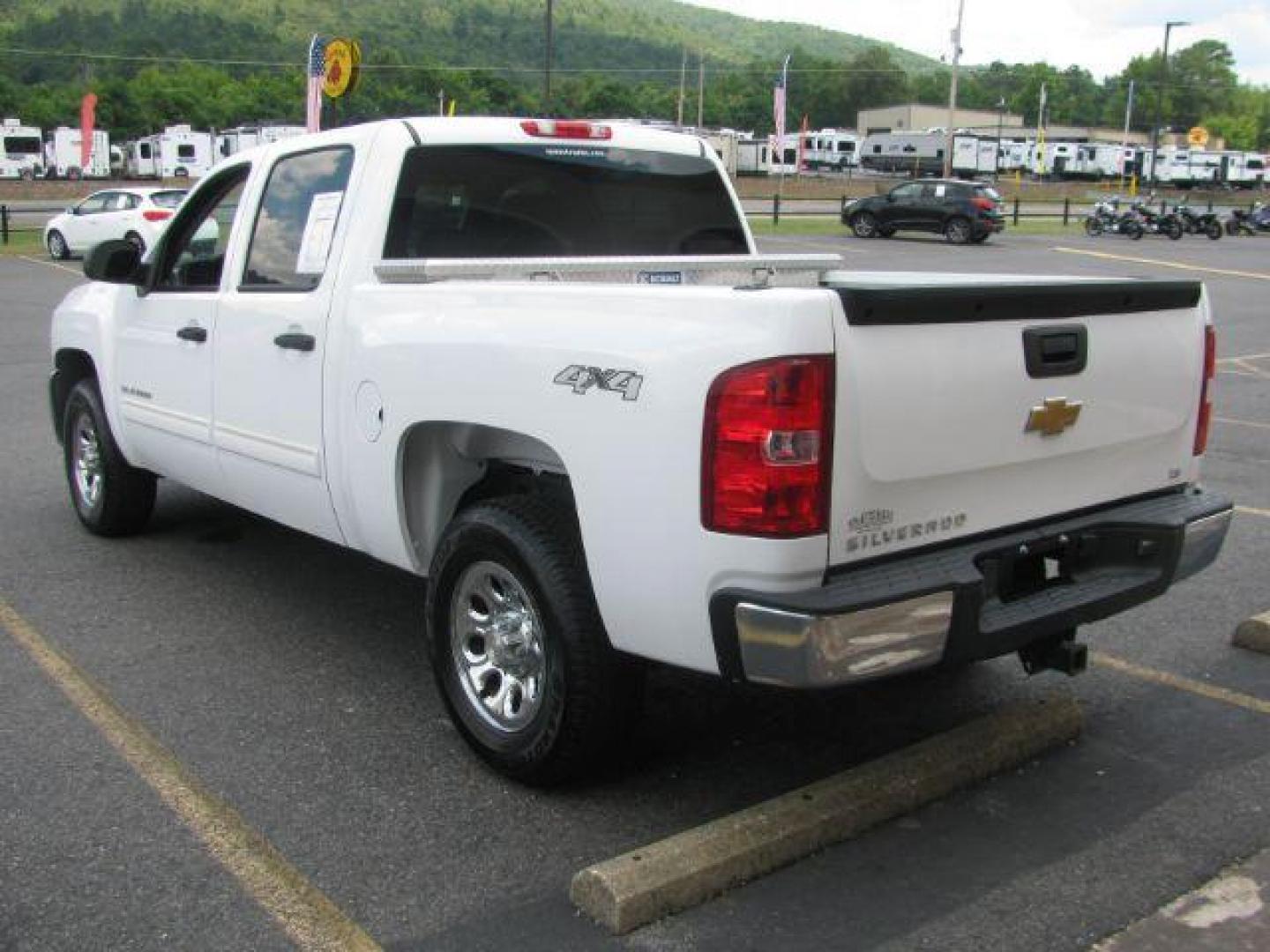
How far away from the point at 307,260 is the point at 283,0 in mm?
195102

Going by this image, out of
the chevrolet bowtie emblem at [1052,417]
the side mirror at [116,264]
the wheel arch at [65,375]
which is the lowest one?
the wheel arch at [65,375]

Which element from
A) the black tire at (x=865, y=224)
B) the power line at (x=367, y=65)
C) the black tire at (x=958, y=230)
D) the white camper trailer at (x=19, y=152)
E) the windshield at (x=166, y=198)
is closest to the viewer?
the windshield at (x=166, y=198)

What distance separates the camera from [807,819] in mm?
3418

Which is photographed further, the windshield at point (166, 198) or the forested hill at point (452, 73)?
the forested hill at point (452, 73)

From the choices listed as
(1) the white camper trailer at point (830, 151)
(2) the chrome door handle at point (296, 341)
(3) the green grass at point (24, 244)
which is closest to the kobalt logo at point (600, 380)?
(2) the chrome door handle at point (296, 341)

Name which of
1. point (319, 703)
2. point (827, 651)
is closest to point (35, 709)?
point (319, 703)

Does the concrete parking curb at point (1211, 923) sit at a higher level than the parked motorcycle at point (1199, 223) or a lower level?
lower

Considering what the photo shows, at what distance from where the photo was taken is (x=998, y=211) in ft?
111

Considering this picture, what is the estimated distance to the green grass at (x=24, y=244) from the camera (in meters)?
27.3

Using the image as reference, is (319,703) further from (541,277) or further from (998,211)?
(998,211)

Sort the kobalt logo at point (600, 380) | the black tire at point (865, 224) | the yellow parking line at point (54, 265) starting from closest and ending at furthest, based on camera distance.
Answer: the kobalt logo at point (600, 380), the yellow parking line at point (54, 265), the black tire at point (865, 224)

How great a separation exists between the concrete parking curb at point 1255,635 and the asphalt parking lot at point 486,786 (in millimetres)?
106

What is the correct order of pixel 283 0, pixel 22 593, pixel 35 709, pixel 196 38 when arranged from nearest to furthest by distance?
1. pixel 35 709
2. pixel 22 593
3. pixel 196 38
4. pixel 283 0

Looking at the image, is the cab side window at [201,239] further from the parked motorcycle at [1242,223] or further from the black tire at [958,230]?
the parked motorcycle at [1242,223]
